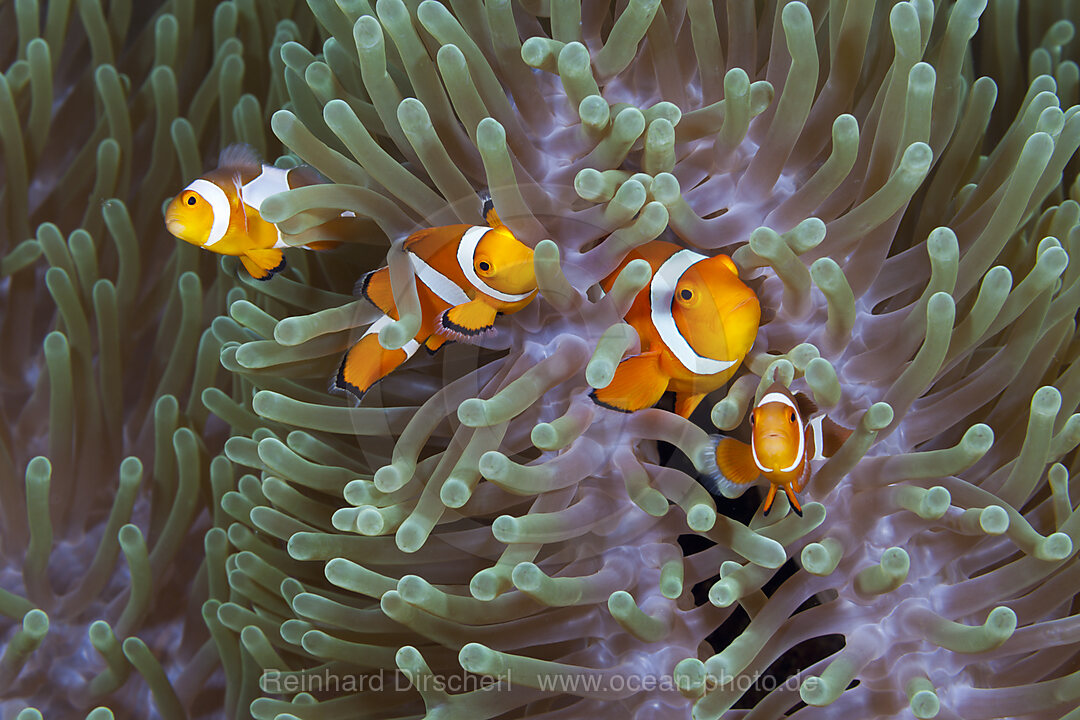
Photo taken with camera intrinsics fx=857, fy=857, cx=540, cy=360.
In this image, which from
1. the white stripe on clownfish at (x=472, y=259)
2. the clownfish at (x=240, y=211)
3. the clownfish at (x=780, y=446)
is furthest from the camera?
the clownfish at (x=240, y=211)

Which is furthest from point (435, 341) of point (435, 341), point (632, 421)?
point (632, 421)

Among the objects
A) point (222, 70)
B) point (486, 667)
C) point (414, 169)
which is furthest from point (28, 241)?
point (486, 667)

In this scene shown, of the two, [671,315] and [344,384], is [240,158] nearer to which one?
[344,384]

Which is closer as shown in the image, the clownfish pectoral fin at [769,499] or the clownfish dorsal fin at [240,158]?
the clownfish pectoral fin at [769,499]

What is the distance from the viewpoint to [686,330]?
2.67 feet

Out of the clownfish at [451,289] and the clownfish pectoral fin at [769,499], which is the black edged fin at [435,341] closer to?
the clownfish at [451,289]

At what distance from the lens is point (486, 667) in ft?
2.77

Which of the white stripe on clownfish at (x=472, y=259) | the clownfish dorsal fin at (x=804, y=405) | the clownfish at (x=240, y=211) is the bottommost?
the clownfish dorsal fin at (x=804, y=405)

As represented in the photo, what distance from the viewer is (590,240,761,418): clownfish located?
2.61 ft

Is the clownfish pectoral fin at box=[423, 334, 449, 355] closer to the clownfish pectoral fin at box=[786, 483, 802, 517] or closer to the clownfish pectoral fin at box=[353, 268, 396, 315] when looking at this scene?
the clownfish pectoral fin at box=[353, 268, 396, 315]

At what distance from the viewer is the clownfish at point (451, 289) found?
0.84 meters

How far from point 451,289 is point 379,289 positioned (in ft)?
0.32

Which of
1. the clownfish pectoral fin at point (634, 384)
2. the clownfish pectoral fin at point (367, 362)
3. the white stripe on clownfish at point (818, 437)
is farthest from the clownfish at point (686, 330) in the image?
the clownfish pectoral fin at point (367, 362)

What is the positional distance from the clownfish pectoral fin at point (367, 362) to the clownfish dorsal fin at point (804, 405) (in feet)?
1.33
